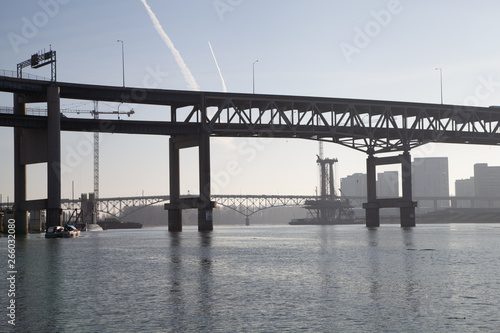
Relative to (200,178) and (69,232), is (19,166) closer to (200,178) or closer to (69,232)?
(69,232)

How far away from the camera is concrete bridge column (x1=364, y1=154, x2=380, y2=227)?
156m

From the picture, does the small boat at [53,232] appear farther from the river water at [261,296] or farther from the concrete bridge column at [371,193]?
the concrete bridge column at [371,193]

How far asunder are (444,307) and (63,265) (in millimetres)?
33691

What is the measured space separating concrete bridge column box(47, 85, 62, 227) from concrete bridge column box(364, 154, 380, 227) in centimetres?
7656

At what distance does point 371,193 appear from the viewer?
16200 centimetres

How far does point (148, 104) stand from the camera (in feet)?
417

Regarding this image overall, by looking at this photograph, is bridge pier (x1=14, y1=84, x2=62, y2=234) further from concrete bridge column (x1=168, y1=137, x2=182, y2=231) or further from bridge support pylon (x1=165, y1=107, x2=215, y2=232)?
concrete bridge column (x1=168, y1=137, x2=182, y2=231)

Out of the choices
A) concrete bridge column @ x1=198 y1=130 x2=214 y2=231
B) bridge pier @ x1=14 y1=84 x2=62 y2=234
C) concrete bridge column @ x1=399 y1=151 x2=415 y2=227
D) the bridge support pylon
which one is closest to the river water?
bridge pier @ x1=14 y1=84 x2=62 y2=234

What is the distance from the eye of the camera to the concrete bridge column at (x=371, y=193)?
156 metres

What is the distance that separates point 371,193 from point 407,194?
515 inches

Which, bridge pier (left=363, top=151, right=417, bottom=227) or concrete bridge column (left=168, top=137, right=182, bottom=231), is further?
bridge pier (left=363, top=151, right=417, bottom=227)

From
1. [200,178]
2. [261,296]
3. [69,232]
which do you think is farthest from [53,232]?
[261,296]

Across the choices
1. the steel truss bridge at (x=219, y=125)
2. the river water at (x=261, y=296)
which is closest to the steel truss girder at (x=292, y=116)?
the steel truss bridge at (x=219, y=125)

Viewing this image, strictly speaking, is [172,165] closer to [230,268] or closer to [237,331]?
[230,268]
